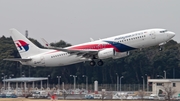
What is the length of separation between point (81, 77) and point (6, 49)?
22.5 meters

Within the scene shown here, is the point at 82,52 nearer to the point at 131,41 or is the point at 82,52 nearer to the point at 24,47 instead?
the point at 131,41

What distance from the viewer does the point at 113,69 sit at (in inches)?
6713

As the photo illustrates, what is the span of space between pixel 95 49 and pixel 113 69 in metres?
70.1

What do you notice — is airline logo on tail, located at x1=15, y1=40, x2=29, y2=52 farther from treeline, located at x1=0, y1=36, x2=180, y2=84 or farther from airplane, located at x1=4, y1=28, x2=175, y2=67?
treeline, located at x1=0, y1=36, x2=180, y2=84

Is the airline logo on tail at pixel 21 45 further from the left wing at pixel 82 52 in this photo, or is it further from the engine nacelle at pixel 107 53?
the engine nacelle at pixel 107 53

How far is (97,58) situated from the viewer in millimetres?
102875

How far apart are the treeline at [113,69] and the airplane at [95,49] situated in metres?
53.6

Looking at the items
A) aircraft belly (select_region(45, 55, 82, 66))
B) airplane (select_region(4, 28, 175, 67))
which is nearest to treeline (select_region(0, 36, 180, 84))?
airplane (select_region(4, 28, 175, 67))

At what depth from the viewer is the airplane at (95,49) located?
3804 inches

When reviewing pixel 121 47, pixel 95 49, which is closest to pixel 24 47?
pixel 95 49

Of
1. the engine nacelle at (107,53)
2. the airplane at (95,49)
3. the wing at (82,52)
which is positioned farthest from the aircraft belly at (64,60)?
the engine nacelle at (107,53)

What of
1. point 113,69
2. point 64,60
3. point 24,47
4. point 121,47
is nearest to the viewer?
point 121,47

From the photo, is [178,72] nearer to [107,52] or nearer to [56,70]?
[56,70]

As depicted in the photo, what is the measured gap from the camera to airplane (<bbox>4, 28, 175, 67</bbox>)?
317ft
